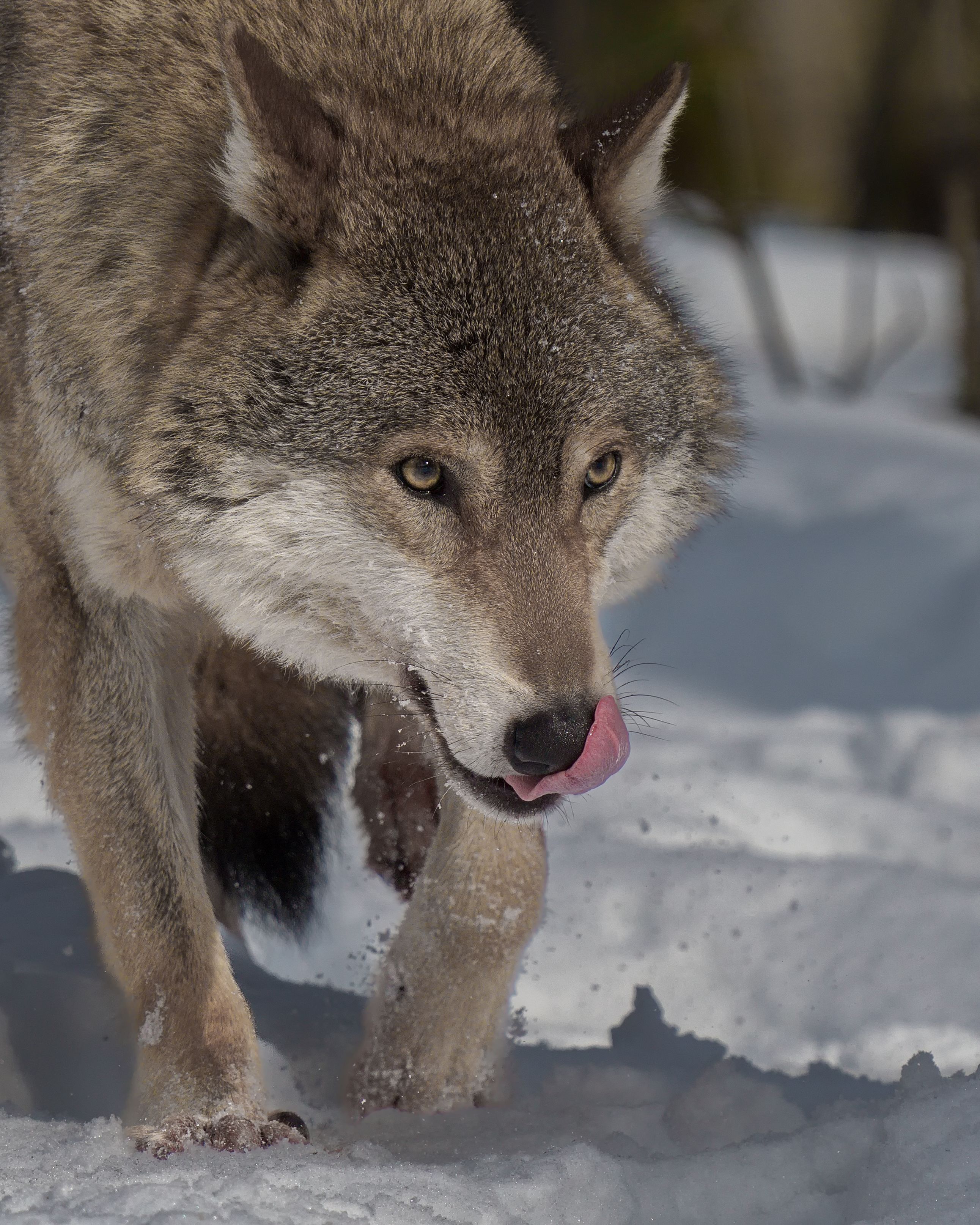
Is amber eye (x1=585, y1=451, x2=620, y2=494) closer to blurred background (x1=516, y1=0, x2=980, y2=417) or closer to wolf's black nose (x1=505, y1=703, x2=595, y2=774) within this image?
wolf's black nose (x1=505, y1=703, x2=595, y2=774)

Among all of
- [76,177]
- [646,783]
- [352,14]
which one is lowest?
[646,783]

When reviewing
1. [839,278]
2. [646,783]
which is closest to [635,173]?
[646,783]

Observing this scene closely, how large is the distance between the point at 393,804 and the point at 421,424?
1.52m

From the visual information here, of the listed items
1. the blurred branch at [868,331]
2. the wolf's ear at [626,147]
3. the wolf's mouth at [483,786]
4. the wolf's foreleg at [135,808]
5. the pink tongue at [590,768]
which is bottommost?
the blurred branch at [868,331]

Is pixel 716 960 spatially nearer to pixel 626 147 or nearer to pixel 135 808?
pixel 135 808

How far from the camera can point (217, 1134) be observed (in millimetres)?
2527

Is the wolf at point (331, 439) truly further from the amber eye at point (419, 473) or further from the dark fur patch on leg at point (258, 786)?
the dark fur patch on leg at point (258, 786)

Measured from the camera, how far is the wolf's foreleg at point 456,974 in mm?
3055

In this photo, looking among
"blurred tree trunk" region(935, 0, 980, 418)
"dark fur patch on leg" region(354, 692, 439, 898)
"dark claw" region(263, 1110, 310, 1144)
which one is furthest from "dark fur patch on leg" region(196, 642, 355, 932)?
"blurred tree trunk" region(935, 0, 980, 418)

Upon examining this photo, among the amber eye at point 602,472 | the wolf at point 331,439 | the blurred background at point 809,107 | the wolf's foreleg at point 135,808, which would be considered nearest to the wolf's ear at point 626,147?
the wolf at point 331,439

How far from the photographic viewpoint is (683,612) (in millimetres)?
5949

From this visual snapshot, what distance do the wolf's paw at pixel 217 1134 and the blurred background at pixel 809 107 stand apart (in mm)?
2361

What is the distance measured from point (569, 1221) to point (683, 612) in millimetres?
3925

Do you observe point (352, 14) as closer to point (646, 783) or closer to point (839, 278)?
point (646, 783)
